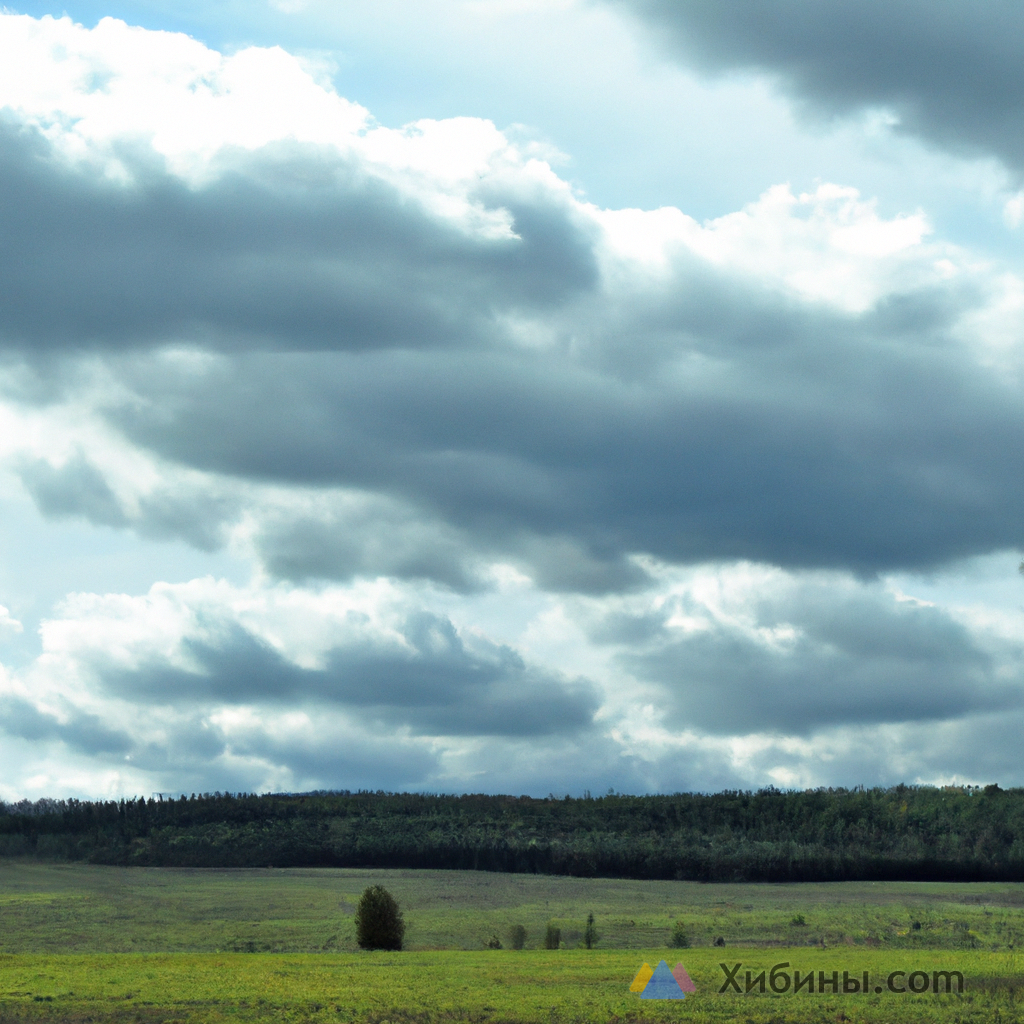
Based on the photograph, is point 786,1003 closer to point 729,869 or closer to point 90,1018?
point 90,1018

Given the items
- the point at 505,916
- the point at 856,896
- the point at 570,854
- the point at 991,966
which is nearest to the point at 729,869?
the point at 570,854

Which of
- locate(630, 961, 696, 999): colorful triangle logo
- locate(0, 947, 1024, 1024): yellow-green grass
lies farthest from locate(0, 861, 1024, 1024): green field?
locate(630, 961, 696, 999): colorful triangle logo

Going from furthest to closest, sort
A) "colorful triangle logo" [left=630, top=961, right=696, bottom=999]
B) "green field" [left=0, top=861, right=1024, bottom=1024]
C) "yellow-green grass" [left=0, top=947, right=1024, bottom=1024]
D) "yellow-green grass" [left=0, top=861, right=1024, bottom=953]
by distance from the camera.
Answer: "yellow-green grass" [left=0, top=861, right=1024, bottom=953] → "colorful triangle logo" [left=630, top=961, right=696, bottom=999] → "green field" [left=0, top=861, right=1024, bottom=1024] → "yellow-green grass" [left=0, top=947, right=1024, bottom=1024]

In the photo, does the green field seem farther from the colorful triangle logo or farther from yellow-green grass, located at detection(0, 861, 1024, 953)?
the colorful triangle logo

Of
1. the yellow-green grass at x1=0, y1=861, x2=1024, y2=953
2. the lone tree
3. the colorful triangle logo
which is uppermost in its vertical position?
the colorful triangle logo

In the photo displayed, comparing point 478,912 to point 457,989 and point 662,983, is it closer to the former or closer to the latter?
point 457,989

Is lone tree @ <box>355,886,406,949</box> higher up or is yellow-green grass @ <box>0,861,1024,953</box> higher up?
lone tree @ <box>355,886,406,949</box>

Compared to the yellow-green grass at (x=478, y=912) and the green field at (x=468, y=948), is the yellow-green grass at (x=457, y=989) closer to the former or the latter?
the green field at (x=468, y=948)

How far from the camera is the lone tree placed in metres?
88.2

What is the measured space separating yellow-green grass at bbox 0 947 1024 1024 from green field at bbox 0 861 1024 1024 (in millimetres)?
172

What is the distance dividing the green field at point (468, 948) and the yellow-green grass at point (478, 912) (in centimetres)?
36

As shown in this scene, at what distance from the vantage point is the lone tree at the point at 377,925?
88188mm

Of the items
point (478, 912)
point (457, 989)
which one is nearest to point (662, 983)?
point (457, 989)

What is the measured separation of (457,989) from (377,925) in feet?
99.5
